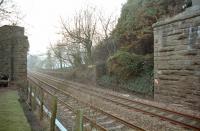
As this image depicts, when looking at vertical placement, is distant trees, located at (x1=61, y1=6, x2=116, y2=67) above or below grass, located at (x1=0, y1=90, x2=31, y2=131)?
above

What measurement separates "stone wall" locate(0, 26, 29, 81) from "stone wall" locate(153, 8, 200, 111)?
46.3ft

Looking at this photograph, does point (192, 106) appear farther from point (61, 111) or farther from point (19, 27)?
point (19, 27)

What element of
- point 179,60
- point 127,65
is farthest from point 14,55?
point 179,60

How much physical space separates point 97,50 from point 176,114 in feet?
71.4

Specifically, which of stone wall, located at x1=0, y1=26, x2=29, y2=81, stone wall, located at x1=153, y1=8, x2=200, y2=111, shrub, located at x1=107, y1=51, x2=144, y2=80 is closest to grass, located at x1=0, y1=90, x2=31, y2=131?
stone wall, located at x1=153, y1=8, x2=200, y2=111

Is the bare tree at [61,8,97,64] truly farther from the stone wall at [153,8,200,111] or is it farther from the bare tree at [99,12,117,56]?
the stone wall at [153,8,200,111]

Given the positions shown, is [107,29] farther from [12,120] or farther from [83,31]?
[12,120]

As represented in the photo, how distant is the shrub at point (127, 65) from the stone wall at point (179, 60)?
4426mm

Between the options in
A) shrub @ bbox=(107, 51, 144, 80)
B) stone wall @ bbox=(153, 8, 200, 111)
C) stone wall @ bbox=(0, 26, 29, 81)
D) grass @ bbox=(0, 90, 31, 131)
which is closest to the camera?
grass @ bbox=(0, 90, 31, 131)

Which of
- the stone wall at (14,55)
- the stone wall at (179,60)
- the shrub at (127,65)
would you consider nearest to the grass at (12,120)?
the stone wall at (179,60)

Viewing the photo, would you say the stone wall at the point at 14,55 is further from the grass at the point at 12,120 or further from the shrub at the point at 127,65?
the grass at the point at 12,120

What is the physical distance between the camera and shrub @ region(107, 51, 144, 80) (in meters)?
20.5

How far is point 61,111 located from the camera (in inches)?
531

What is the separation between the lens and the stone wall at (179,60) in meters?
13.1
